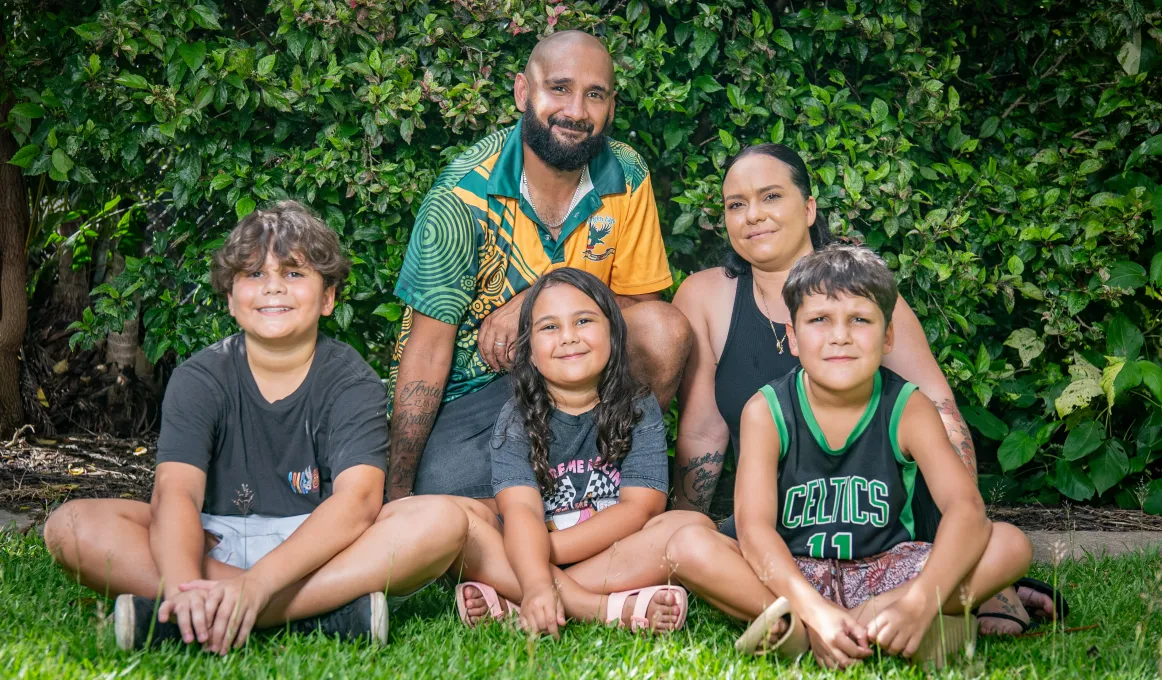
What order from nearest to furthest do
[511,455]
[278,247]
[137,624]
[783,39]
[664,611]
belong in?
1. [137,624]
2. [664,611]
3. [278,247]
4. [511,455]
5. [783,39]

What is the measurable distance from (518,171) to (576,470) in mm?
1041

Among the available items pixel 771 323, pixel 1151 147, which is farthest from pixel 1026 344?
pixel 771 323

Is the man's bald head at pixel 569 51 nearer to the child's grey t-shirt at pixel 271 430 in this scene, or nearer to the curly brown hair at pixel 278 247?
the curly brown hair at pixel 278 247

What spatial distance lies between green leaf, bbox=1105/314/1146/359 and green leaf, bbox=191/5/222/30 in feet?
11.3

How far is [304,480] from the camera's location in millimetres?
2873

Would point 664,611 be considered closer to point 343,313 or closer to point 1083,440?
point 343,313

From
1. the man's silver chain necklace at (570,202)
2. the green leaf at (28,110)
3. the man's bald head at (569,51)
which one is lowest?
the man's silver chain necklace at (570,202)

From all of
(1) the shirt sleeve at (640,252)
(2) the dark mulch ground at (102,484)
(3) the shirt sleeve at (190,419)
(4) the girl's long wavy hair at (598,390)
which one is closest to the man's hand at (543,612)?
(4) the girl's long wavy hair at (598,390)

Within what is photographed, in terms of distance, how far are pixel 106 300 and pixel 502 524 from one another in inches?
71.4

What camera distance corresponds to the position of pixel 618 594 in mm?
2793

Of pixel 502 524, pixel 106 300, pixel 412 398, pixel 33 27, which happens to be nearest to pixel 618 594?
pixel 502 524

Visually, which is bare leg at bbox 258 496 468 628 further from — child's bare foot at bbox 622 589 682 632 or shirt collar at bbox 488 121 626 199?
shirt collar at bbox 488 121 626 199

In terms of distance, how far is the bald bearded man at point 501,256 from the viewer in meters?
3.45

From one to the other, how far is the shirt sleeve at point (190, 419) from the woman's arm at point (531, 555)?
782mm
